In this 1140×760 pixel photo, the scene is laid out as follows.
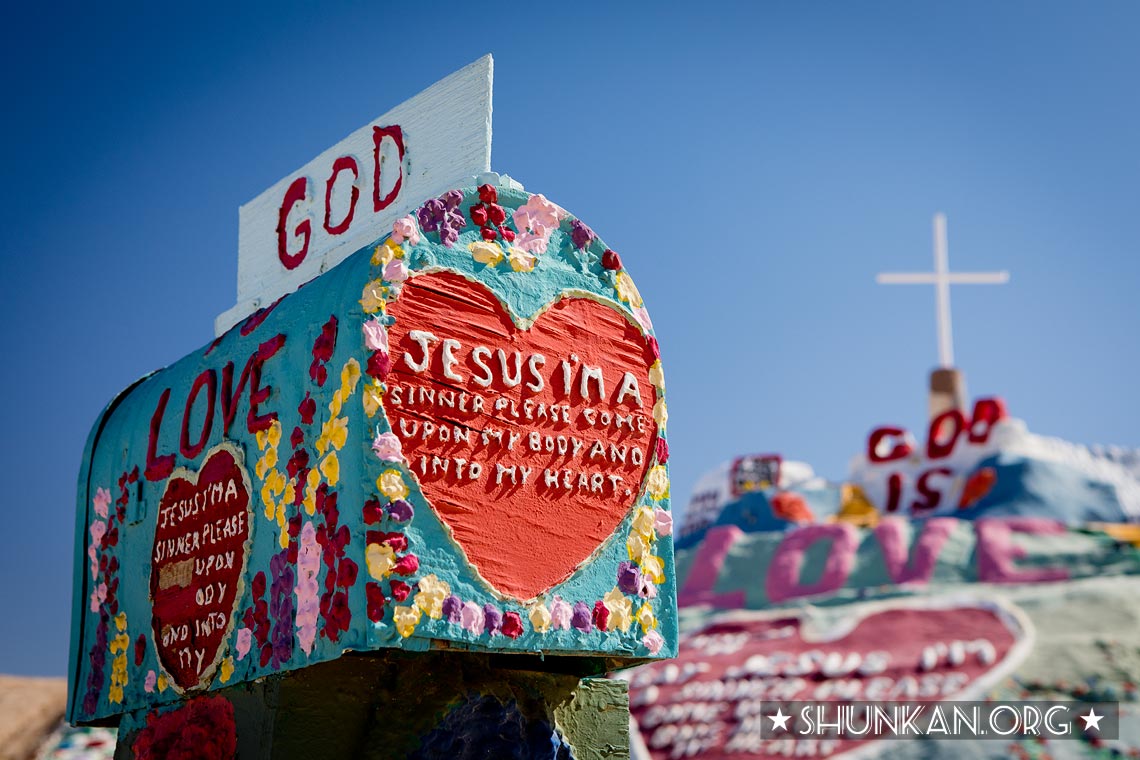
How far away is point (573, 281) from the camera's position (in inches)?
157

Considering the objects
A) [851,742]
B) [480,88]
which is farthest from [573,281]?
[851,742]

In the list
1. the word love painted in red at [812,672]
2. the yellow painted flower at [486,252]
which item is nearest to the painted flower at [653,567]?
the yellow painted flower at [486,252]

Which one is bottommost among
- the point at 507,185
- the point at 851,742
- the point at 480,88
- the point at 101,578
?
the point at 851,742

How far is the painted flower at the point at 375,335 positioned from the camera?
339 cm

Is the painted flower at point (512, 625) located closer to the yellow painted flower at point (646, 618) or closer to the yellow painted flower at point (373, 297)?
the yellow painted flower at point (646, 618)

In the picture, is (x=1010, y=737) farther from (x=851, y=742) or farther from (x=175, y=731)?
(x=175, y=731)

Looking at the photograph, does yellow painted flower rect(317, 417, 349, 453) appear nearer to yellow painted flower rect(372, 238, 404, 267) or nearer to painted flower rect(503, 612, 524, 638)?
yellow painted flower rect(372, 238, 404, 267)

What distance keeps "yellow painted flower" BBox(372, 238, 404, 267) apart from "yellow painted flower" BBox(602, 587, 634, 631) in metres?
1.18

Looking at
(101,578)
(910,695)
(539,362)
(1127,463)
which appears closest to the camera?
(539,362)

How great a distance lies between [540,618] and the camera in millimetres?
3615

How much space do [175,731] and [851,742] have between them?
1035cm

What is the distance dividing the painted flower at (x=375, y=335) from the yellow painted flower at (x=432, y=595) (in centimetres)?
61

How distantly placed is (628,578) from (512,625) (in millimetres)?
480

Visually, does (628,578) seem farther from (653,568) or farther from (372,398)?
(372,398)
